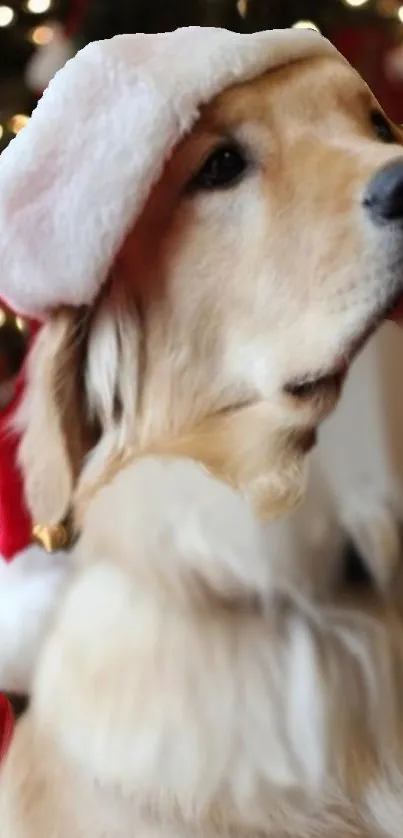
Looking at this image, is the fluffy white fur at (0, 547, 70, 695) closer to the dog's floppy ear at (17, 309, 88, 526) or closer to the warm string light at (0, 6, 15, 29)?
the dog's floppy ear at (17, 309, 88, 526)

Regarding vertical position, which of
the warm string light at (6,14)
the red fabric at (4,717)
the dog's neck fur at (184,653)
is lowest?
the red fabric at (4,717)

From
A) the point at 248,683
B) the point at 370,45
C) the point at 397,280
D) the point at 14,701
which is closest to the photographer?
the point at 397,280

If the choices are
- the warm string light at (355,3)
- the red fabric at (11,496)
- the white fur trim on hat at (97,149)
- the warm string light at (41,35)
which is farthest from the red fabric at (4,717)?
the warm string light at (355,3)

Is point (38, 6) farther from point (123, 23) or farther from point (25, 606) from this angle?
point (25, 606)

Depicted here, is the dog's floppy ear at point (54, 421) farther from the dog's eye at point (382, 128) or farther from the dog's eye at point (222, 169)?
the dog's eye at point (382, 128)

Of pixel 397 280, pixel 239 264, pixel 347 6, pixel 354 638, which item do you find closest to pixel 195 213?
pixel 239 264

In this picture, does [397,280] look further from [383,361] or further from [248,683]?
[248,683]

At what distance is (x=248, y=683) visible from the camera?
633 millimetres

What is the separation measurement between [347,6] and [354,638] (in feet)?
2.52

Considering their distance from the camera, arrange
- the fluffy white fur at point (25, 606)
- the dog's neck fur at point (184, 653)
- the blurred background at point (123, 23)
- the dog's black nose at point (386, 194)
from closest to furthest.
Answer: the dog's black nose at point (386, 194)
the dog's neck fur at point (184, 653)
the fluffy white fur at point (25, 606)
the blurred background at point (123, 23)

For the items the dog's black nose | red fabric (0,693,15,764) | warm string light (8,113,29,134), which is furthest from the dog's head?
warm string light (8,113,29,134)

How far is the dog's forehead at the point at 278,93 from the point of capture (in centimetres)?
61

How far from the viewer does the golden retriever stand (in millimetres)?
599

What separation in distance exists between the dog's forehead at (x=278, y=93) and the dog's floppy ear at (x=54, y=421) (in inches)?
6.6
